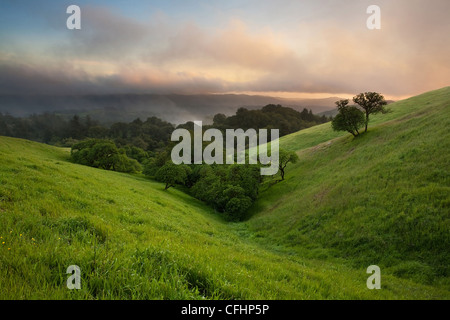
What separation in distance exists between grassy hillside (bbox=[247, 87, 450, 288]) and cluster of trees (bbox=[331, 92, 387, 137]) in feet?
33.1

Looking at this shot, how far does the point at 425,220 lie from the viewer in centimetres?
1415

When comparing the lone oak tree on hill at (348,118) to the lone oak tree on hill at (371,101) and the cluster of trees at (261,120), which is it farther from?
the cluster of trees at (261,120)

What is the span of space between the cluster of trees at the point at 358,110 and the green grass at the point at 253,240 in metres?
10.4

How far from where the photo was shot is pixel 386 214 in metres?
16.5

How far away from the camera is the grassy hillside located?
12.9 meters

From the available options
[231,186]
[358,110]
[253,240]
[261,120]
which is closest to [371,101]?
[358,110]

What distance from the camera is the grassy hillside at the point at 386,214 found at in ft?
42.3

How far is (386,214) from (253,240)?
39.3 feet

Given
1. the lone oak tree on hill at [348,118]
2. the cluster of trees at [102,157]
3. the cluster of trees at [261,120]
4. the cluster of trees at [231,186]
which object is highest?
the cluster of trees at [261,120]

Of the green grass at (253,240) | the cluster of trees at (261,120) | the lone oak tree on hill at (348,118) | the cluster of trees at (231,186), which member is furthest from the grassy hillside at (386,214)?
the cluster of trees at (261,120)

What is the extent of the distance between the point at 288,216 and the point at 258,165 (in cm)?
2093

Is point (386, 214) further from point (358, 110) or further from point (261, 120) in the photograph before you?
point (261, 120)
